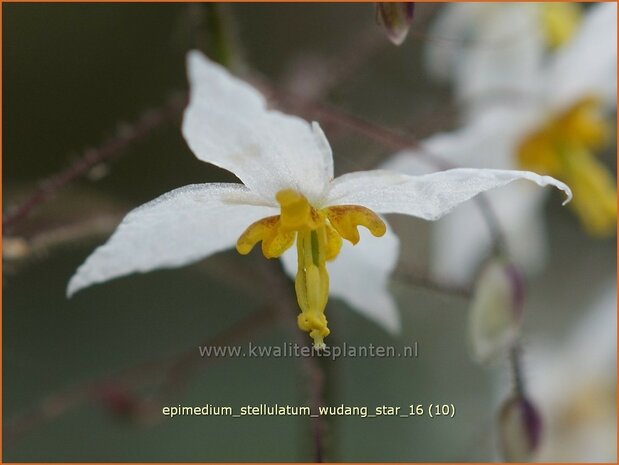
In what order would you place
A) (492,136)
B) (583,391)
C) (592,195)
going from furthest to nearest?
1. (583,391)
2. (492,136)
3. (592,195)

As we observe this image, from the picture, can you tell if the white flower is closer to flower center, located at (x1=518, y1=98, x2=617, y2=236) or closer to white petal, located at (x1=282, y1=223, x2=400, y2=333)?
flower center, located at (x1=518, y1=98, x2=617, y2=236)

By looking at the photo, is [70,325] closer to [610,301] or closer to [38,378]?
[38,378]

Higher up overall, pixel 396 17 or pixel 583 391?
pixel 583 391

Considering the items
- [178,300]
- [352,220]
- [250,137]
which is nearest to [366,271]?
[352,220]

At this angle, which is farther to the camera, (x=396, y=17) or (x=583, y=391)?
(x=583, y=391)

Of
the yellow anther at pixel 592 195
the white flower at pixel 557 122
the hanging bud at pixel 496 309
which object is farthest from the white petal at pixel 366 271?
the yellow anther at pixel 592 195

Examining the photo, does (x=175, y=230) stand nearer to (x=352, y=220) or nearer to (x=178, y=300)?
(x=352, y=220)

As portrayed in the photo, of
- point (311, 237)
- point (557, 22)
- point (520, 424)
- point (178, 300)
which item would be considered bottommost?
point (520, 424)

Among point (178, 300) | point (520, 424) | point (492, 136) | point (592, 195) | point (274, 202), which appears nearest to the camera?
point (274, 202)
